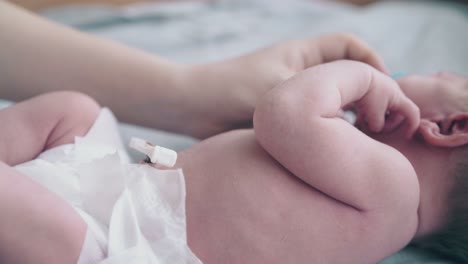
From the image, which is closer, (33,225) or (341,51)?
(33,225)

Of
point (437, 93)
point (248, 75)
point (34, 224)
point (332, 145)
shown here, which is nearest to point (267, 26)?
point (248, 75)

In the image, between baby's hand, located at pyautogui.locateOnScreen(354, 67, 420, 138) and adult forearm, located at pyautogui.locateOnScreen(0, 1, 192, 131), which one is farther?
adult forearm, located at pyautogui.locateOnScreen(0, 1, 192, 131)

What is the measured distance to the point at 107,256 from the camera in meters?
0.69

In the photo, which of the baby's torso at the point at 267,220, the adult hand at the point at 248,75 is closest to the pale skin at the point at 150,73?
the adult hand at the point at 248,75

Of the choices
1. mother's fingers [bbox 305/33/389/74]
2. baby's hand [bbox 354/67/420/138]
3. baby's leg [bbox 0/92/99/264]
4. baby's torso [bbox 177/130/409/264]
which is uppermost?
mother's fingers [bbox 305/33/389/74]

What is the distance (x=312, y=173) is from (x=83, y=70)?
534 millimetres

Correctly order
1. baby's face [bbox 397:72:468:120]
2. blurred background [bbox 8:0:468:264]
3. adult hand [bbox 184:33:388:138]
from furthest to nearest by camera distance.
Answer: blurred background [bbox 8:0:468:264] → adult hand [bbox 184:33:388:138] → baby's face [bbox 397:72:468:120]

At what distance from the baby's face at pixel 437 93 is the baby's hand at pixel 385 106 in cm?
4

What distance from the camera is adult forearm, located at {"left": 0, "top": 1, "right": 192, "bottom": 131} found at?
0.98 m

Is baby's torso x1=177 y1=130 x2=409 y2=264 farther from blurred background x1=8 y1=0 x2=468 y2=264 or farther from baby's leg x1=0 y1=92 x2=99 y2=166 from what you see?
blurred background x1=8 y1=0 x2=468 y2=264

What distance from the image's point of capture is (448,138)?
2.63 feet

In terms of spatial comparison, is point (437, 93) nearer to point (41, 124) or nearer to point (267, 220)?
point (267, 220)

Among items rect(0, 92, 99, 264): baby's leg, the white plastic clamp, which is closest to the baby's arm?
the white plastic clamp

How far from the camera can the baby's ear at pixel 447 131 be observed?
80cm
